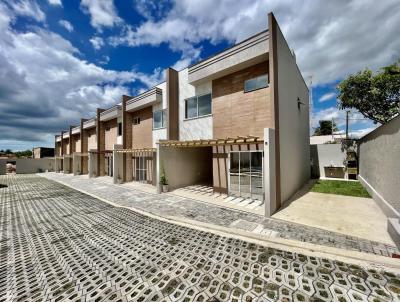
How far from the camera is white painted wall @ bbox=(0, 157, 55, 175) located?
33.3m

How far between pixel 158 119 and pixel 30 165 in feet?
129

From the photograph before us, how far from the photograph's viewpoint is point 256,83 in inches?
380

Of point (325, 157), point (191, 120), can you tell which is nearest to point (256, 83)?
point (191, 120)

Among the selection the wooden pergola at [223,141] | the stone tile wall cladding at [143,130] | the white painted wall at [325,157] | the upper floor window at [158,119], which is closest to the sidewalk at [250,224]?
the wooden pergola at [223,141]

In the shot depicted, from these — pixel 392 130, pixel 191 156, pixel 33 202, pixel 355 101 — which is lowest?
pixel 33 202

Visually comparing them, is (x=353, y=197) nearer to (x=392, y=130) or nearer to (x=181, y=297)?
(x=392, y=130)

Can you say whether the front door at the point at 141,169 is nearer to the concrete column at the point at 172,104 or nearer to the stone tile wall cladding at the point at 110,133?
the concrete column at the point at 172,104

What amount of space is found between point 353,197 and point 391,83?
12.3 metres

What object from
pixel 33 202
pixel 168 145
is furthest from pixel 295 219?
pixel 33 202

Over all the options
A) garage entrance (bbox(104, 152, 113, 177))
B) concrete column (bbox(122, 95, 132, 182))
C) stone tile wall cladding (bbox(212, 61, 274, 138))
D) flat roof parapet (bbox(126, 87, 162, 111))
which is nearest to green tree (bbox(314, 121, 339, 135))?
stone tile wall cladding (bbox(212, 61, 274, 138))

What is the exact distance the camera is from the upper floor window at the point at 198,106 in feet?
39.9

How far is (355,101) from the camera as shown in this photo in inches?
654

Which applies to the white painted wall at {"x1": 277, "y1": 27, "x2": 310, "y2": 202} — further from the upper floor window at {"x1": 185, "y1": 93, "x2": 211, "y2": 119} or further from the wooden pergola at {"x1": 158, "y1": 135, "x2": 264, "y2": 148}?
the upper floor window at {"x1": 185, "y1": 93, "x2": 211, "y2": 119}

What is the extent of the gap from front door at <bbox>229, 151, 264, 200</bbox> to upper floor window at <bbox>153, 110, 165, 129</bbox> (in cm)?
725
